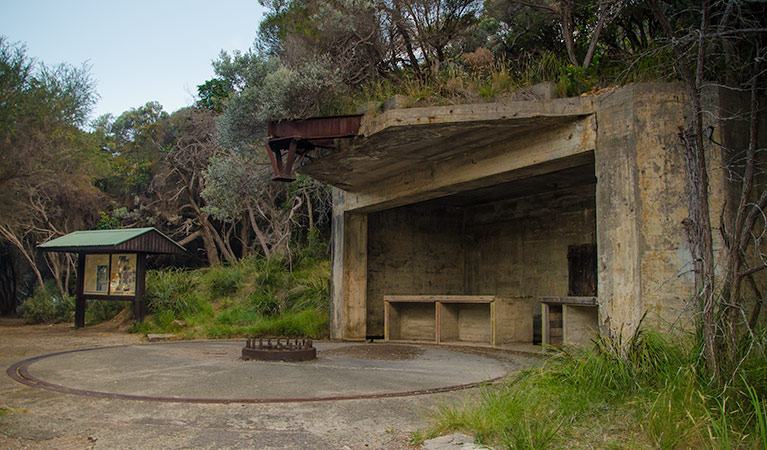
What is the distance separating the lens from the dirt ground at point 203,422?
436 cm

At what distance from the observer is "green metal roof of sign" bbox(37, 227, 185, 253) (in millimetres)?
13219

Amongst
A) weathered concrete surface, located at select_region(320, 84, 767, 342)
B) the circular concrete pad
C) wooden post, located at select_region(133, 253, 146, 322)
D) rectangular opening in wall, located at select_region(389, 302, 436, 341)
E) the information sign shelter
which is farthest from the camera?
wooden post, located at select_region(133, 253, 146, 322)

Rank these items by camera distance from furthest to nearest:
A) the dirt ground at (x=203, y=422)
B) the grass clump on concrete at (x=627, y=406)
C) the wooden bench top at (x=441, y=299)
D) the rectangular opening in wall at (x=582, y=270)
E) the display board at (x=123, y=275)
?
the display board at (x=123, y=275), the rectangular opening in wall at (x=582, y=270), the wooden bench top at (x=441, y=299), the dirt ground at (x=203, y=422), the grass clump on concrete at (x=627, y=406)

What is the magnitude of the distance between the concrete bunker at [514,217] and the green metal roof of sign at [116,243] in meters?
4.59

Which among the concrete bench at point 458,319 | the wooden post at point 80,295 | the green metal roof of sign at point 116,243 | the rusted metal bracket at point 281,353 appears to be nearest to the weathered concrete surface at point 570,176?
the concrete bench at point 458,319

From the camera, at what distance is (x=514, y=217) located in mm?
13891

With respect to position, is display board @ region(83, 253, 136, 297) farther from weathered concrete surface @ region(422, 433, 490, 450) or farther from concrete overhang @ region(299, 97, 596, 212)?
weathered concrete surface @ region(422, 433, 490, 450)

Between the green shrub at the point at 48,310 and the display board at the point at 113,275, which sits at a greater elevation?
the display board at the point at 113,275

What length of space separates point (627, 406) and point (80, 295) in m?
13.5

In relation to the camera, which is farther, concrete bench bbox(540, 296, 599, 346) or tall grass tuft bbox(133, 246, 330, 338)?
tall grass tuft bbox(133, 246, 330, 338)

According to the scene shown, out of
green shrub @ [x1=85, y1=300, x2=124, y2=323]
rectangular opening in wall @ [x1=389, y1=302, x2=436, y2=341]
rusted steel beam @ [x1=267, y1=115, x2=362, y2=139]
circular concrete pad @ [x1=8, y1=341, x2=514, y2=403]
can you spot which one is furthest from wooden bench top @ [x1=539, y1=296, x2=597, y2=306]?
green shrub @ [x1=85, y1=300, x2=124, y2=323]

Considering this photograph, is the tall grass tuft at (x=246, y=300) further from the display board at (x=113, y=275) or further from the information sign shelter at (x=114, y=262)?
the display board at (x=113, y=275)

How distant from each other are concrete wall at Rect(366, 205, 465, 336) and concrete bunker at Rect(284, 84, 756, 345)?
0.03 metres

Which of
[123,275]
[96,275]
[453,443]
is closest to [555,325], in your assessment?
[453,443]
